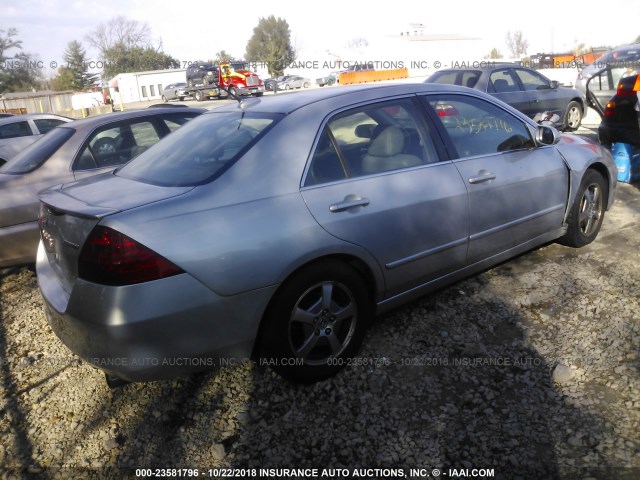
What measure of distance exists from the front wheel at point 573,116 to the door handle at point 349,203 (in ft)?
31.9

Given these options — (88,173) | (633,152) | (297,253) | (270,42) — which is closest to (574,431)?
(297,253)

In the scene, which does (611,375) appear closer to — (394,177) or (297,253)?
(394,177)

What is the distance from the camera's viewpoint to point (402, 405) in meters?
2.70

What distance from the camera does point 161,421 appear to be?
8.99ft

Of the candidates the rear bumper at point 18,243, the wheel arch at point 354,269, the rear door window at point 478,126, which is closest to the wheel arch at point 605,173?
the rear door window at point 478,126

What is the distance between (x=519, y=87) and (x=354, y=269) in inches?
338

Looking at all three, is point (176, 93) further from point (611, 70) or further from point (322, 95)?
point (322, 95)

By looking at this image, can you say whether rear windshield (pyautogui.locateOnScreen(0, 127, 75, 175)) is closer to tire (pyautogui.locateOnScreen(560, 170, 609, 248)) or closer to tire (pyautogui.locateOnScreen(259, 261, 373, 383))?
tire (pyautogui.locateOnScreen(259, 261, 373, 383))

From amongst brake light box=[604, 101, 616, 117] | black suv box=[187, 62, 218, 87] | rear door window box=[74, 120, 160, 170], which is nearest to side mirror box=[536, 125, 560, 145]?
brake light box=[604, 101, 616, 117]

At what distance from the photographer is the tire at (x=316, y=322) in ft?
8.58

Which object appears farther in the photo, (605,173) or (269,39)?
(269,39)

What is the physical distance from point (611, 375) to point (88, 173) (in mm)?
4454

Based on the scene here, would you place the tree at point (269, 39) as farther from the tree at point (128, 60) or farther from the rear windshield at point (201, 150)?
the rear windshield at point (201, 150)

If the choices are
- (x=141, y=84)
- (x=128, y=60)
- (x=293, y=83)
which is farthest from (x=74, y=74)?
(x=293, y=83)
